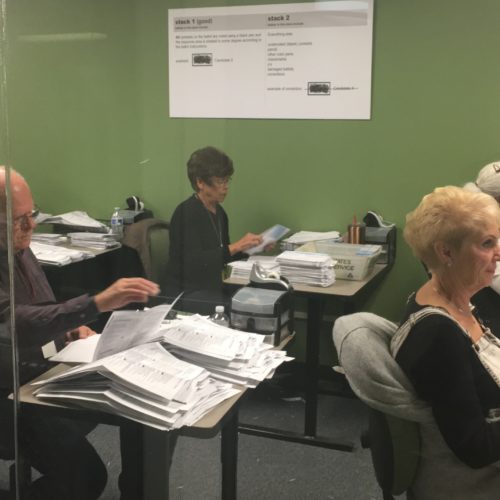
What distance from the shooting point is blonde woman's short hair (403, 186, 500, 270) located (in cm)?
143

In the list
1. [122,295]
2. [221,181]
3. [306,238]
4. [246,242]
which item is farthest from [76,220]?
[306,238]

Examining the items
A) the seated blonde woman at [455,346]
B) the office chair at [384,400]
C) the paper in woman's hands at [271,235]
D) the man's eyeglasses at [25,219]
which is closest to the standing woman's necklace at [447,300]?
the seated blonde woman at [455,346]

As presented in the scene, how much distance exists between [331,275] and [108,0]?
1436mm

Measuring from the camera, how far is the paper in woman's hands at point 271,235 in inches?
119

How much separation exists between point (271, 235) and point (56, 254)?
1248 mm

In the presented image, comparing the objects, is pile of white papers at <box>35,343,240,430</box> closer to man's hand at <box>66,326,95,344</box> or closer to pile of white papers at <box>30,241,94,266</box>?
man's hand at <box>66,326,95,344</box>

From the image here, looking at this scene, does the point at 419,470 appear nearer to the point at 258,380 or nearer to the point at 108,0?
the point at 258,380

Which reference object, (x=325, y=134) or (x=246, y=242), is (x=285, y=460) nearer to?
(x=246, y=242)

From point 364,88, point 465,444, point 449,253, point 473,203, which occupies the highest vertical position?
point 364,88

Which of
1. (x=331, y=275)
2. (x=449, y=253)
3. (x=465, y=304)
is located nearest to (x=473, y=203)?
(x=449, y=253)

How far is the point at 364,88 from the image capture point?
286cm

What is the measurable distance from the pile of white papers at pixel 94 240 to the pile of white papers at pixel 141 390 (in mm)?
982

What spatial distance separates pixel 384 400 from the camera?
50.0 inches

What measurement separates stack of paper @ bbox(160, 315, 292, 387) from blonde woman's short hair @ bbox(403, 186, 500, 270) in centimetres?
49
